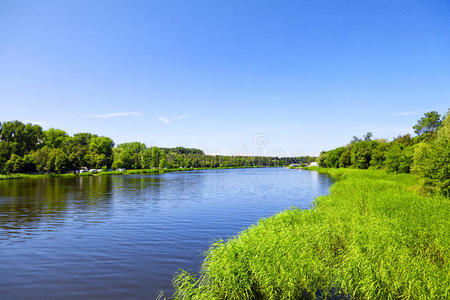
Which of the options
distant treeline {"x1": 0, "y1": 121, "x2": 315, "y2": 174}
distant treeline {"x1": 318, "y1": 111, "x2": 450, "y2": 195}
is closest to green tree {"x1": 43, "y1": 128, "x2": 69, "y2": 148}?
distant treeline {"x1": 0, "y1": 121, "x2": 315, "y2": 174}

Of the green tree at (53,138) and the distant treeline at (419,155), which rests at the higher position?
the green tree at (53,138)

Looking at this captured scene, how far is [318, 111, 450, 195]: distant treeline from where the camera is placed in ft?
91.4

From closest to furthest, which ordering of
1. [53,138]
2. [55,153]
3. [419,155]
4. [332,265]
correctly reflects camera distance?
1. [332,265]
2. [419,155]
3. [55,153]
4. [53,138]

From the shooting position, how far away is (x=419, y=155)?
40438mm

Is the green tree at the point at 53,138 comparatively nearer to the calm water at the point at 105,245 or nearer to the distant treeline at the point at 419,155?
→ the calm water at the point at 105,245

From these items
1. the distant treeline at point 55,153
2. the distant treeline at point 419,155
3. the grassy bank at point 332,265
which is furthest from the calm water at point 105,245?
the distant treeline at point 55,153

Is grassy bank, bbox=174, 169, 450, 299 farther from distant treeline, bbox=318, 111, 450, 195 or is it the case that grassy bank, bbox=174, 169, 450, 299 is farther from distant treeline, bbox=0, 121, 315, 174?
distant treeline, bbox=0, 121, 315, 174

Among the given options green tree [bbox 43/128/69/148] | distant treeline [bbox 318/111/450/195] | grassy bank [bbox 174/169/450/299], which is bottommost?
grassy bank [bbox 174/169/450/299]

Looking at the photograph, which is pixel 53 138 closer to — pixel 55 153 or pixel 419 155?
pixel 55 153

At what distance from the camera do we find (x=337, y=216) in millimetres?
16984

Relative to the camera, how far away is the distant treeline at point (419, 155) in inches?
1097

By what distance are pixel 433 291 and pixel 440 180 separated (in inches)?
1036

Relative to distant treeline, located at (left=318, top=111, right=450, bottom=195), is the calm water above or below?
below

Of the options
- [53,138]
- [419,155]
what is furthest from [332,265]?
[53,138]
